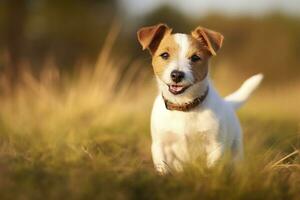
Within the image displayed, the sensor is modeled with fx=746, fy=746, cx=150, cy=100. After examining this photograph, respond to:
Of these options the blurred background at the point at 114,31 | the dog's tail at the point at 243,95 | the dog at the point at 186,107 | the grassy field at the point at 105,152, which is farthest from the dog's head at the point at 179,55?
the blurred background at the point at 114,31

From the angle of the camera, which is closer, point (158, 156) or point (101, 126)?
point (158, 156)

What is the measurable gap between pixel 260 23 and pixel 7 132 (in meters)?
17.3

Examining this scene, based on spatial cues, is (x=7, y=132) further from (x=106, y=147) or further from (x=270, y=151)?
(x=270, y=151)

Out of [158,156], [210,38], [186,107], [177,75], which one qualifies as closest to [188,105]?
[186,107]

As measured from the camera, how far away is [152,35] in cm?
544

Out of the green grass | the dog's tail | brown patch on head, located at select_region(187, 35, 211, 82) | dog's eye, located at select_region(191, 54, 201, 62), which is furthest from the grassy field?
dog's eye, located at select_region(191, 54, 201, 62)

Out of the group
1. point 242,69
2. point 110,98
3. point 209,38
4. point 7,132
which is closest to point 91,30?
point 242,69

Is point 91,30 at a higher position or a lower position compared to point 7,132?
higher

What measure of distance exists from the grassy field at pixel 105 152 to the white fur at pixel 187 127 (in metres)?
0.20

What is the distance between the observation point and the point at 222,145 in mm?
5125

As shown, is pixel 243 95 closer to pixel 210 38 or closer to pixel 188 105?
pixel 210 38

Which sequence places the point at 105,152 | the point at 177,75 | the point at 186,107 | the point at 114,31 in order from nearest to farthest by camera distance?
the point at 177,75 → the point at 186,107 → the point at 105,152 → the point at 114,31

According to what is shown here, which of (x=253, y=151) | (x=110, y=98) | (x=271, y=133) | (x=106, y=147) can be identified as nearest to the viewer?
(x=253, y=151)

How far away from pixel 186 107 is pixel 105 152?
801 millimetres
